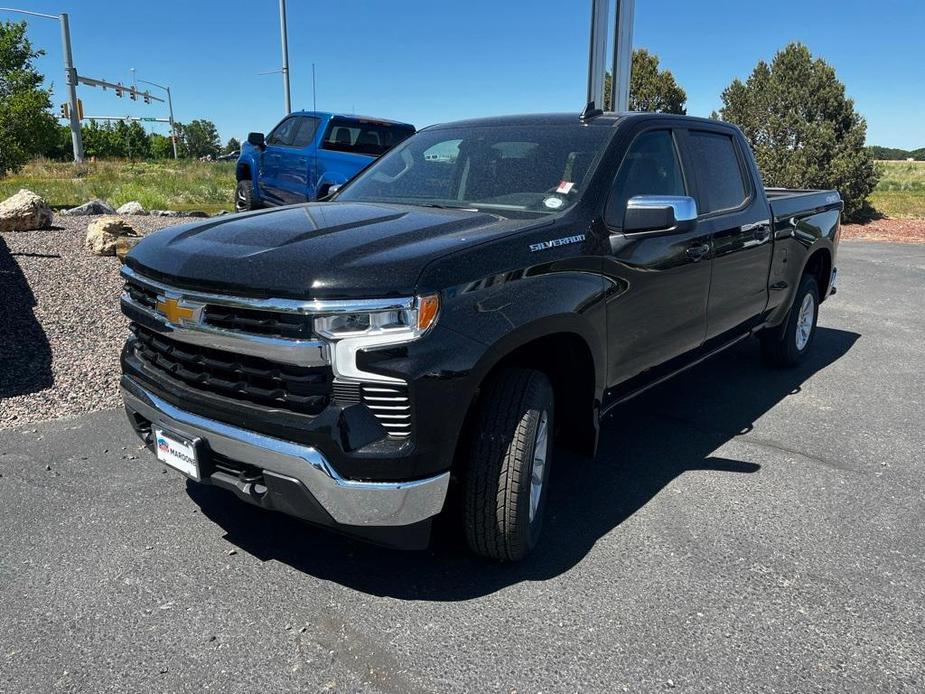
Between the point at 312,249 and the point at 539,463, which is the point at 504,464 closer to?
the point at 539,463

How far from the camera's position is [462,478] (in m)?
2.88

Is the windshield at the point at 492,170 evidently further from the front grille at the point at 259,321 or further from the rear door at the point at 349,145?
the rear door at the point at 349,145

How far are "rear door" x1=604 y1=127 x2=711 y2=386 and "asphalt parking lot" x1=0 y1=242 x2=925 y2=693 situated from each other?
2.49ft

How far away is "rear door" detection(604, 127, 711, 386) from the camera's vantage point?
347 centimetres

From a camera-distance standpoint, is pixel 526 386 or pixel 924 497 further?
pixel 924 497

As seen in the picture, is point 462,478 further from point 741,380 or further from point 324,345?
point 741,380

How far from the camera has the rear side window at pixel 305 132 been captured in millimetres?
11195

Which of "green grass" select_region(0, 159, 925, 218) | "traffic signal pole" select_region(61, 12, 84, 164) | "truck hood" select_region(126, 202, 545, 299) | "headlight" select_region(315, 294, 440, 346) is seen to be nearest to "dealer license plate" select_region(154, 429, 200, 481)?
"truck hood" select_region(126, 202, 545, 299)

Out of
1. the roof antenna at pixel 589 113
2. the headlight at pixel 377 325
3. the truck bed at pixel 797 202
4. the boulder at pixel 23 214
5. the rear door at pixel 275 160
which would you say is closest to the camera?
the headlight at pixel 377 325

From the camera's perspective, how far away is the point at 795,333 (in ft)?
19.8

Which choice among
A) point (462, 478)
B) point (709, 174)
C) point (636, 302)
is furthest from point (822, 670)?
point (709, 174)

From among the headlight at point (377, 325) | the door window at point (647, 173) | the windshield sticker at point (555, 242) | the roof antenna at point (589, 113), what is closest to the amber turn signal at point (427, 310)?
the headlight at point (377, 325)

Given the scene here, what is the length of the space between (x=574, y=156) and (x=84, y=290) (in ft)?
19.2

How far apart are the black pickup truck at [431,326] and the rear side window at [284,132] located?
803 centimetres
